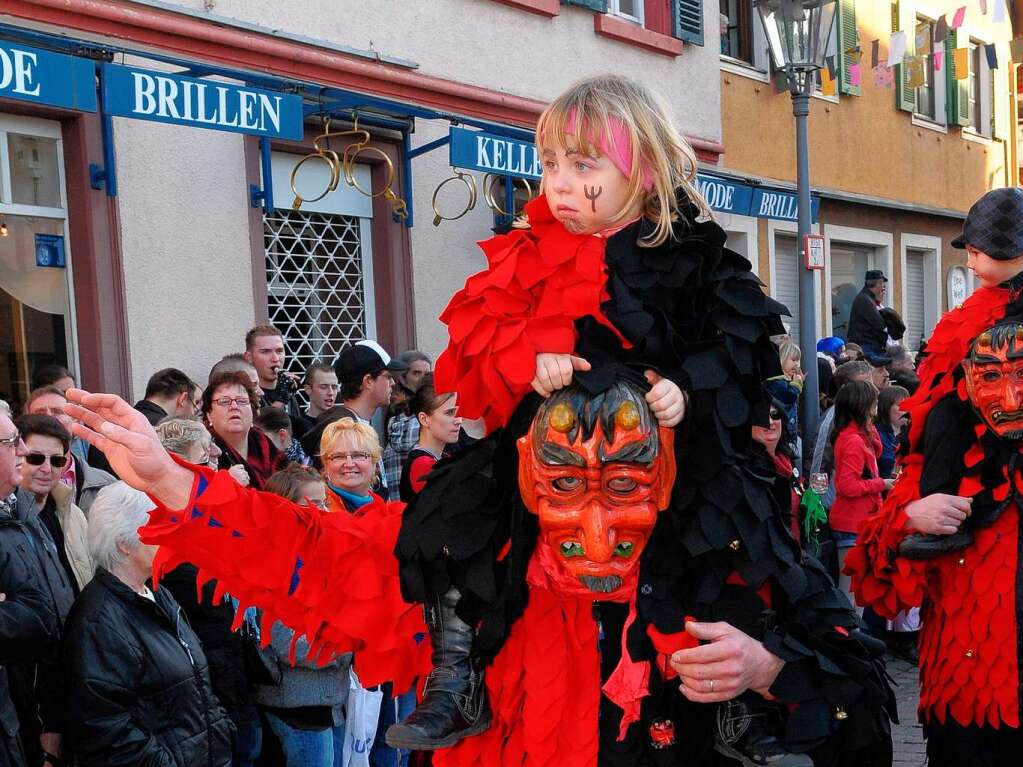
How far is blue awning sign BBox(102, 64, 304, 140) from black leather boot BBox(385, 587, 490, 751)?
13.9 feet

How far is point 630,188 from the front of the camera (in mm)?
2160

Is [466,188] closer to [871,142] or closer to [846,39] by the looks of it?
[846,39]

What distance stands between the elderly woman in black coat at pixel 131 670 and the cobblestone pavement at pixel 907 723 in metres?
2.68

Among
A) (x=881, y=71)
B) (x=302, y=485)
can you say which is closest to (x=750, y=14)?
(x=881, y=71)

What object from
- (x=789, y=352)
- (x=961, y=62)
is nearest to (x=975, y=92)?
(x=961, y=62)

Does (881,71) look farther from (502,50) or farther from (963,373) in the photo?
(963,373)

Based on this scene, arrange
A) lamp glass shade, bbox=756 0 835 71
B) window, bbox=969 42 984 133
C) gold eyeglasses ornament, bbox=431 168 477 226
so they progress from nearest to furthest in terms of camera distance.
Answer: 1. lamp glass shade, bbox=756 0 835 71
2. gold eyeglasses ornament, bbox=431 168 477 226
3. window, bbox=969 42 984 133

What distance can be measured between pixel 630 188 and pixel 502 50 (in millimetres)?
8127

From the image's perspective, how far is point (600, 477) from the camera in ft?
6.75

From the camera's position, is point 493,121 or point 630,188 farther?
point 493,121

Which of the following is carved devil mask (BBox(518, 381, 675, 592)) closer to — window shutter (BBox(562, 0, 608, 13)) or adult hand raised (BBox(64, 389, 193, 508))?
adult hand raised (BBox(64, 389, 193, 508))

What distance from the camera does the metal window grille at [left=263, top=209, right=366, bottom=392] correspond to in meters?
8.45

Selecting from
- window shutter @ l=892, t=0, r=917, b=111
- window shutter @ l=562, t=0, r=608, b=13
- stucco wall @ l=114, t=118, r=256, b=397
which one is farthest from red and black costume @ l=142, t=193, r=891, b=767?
window shutter @ l=892, t=0, r=917, b=111

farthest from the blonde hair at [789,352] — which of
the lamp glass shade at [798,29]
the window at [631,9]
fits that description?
the window at [631,9]
